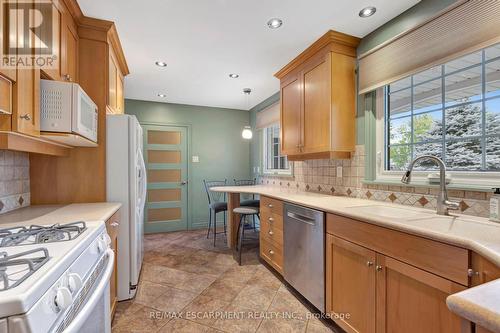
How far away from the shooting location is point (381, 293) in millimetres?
1349

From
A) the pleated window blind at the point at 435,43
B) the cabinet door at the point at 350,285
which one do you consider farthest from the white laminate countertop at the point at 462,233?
the pleated window blind at the point at 435,43

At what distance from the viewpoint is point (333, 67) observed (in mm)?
2223

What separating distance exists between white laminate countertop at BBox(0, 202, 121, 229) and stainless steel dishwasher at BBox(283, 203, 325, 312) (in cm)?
149

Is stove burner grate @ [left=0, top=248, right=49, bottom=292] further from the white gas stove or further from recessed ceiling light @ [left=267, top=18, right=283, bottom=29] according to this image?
recessed ceiling light @ [left=267, top=18, right=283, bottom=29]

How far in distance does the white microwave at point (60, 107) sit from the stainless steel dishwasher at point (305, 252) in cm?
180

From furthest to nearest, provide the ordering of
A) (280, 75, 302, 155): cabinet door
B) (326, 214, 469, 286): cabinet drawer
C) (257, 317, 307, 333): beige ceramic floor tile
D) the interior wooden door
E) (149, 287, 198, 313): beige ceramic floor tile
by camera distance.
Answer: the interior wooden door
(280, 75, 302, 155): cabinet door
(149, 287, 198, 313): beige ceramic floor tile
(257, 317, 307, 333): beige ceramic floor tile
(326, 214, 469, 286): cabinet drawer

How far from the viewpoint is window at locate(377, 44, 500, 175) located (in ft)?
4.86

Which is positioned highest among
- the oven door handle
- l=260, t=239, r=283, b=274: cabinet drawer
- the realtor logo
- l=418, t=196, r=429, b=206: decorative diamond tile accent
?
the realtor logo

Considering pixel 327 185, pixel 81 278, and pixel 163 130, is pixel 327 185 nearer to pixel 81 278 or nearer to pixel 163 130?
pixel 81 278

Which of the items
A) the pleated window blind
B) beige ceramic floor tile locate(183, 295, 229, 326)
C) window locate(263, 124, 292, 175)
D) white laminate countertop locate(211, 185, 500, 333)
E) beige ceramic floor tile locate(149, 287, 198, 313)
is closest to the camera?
white laminate countertop locate(211, 185, 500, 333)

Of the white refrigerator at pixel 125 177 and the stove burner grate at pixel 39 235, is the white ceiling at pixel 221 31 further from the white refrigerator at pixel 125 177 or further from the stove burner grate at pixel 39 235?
the stove burner grate at pixel 39 235

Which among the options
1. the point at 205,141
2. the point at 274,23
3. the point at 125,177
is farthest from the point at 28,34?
the point at 205,141

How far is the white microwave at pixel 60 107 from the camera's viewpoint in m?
1.46

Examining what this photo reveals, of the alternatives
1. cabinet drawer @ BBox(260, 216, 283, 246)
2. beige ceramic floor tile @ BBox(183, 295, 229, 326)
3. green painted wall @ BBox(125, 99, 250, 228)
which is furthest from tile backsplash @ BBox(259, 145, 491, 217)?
beige ceramic floor tile @ BBox(183, 295, 229, 326)
